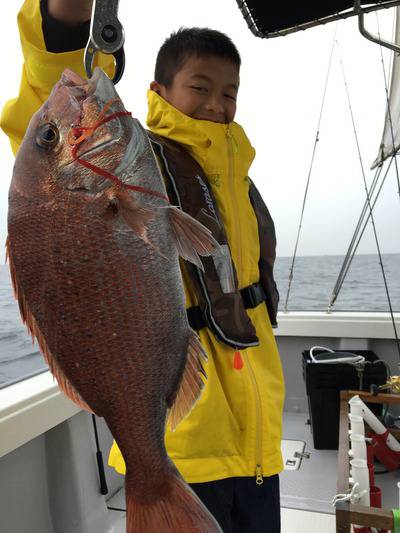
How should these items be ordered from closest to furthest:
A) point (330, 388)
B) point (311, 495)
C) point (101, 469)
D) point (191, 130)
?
point (191, 130) → point (101, 469) → point (311, 495) → point (330, 388)

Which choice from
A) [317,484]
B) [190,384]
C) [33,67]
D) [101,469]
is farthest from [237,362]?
[317,484]

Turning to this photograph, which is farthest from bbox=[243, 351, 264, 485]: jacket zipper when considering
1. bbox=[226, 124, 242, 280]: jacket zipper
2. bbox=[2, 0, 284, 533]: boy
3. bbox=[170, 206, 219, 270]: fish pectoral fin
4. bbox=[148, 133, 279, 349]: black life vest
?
bbox=[170, 206, 219, 270]: fish pectoral fin

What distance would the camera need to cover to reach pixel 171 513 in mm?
840

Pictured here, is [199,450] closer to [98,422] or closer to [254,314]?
[254,314]

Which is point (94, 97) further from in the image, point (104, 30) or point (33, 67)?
point (33, 67)

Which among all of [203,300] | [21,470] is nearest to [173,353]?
[203,300]

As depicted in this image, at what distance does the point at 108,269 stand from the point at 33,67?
558mm

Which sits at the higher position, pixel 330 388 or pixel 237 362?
pixel 237 362

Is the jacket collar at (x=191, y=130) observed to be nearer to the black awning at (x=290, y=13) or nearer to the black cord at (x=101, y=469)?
the black awning at (x=290, y=13)

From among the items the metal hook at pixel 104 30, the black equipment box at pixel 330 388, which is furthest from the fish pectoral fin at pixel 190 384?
the black equipment box at pixel 330 388

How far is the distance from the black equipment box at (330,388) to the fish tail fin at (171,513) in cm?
290

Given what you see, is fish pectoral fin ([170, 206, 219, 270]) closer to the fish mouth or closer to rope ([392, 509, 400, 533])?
the fish mouth

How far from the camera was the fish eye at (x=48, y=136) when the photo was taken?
84 cm

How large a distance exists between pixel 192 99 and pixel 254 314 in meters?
0.75
